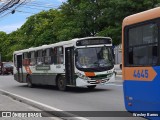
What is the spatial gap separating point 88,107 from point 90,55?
18.5ft

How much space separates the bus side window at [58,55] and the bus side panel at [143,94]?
1104 cm

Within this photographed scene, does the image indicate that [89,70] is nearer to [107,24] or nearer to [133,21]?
[133,21]

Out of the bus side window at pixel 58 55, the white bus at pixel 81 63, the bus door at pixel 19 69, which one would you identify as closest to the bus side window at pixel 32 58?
the bus door at pixel 19 69

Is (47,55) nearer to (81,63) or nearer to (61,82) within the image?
(61,82)

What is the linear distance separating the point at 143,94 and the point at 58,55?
1231cm

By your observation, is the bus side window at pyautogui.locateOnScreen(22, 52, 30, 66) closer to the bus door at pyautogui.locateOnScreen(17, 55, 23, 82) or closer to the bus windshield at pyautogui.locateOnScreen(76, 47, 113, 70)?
the bus door at pyautogui.locateOnScreen(17, 55, 23, 82)

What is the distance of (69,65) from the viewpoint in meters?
19.4

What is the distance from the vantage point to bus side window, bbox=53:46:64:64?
20234mm

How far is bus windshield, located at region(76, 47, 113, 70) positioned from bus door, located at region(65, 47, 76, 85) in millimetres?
474

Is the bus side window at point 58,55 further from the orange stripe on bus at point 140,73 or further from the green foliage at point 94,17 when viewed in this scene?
the green foliage at point 94,17

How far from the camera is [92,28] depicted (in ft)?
140

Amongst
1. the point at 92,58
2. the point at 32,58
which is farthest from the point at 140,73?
the point at 32,58

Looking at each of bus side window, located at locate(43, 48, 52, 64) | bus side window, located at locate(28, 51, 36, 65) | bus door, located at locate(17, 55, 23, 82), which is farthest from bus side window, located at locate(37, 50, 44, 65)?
bus door, located at locate(17, 55, 23, 82)

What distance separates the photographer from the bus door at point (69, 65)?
19.0 meters
